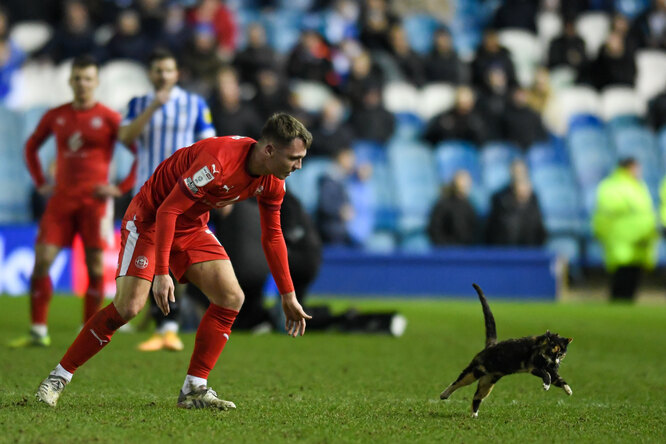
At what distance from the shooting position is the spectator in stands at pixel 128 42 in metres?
14.7

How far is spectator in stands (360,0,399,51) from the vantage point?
15859mm

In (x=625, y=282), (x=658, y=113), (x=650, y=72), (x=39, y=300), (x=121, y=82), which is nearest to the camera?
(x=39, y=300)

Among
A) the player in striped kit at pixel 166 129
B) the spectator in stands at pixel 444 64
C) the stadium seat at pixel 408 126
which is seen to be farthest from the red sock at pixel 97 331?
the spectator in stands at pixel 444 64

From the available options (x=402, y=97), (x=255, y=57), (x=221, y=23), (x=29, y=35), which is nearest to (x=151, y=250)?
(x=255, y=57)

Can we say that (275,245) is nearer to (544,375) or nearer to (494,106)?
(544,375)

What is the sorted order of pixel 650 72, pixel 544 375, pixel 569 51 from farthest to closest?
pixel 650 72, pixel 569 51, pixel 544 375

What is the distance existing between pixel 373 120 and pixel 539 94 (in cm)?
285

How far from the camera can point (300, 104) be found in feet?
46.7

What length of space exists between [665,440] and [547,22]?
1483 cm

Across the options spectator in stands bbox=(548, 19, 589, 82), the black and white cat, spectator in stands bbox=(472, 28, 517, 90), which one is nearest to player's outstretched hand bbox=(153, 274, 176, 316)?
the black and white cat

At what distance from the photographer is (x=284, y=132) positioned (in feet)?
13.8

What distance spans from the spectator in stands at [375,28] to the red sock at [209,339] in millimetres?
11806

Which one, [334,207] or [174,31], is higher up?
[174,31]

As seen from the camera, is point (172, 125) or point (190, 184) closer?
point (190, 184)
